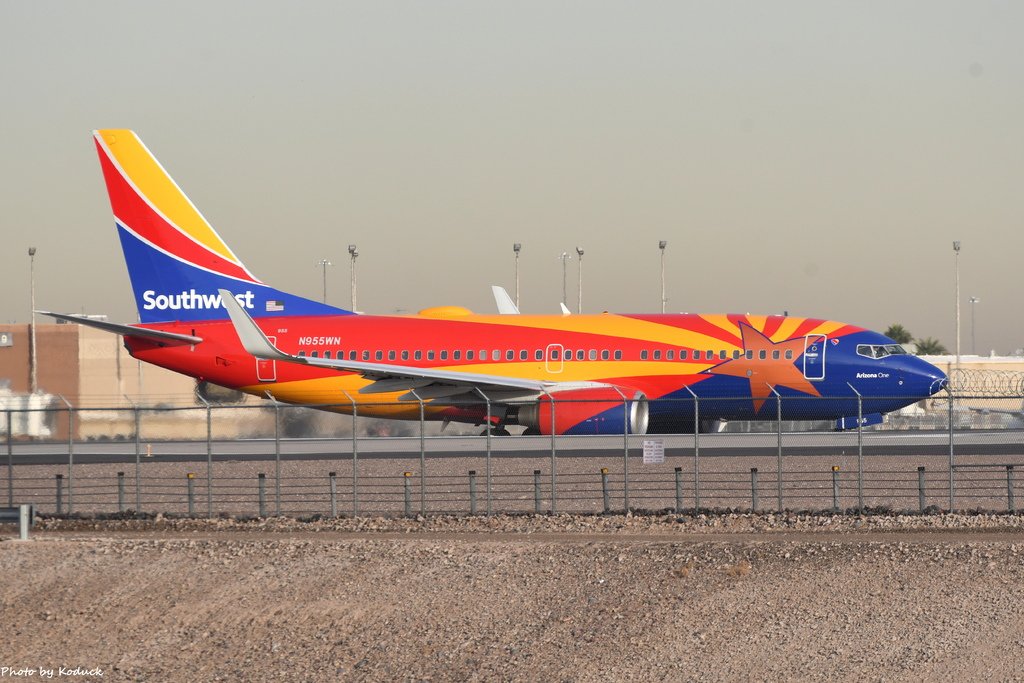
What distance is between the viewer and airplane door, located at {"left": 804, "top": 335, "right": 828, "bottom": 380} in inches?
1592

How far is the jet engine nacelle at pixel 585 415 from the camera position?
126 feet

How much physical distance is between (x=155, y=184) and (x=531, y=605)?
29.2 meters

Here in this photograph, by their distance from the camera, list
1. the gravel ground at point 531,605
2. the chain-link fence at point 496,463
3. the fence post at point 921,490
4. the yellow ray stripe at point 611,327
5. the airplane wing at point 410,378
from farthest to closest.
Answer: the yellow ray stripe at point 611,327
the airplane wing at point 410,378
the chain-link fence at point 496,463
the fence post at point 921,490
the gravel ground at point 531,605

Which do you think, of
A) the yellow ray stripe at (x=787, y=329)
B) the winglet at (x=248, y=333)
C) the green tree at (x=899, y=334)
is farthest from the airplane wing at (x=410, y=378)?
the green tree at (x=899, y=334)

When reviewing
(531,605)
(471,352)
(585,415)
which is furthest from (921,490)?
(471,352)

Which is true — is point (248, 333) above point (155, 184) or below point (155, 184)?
below

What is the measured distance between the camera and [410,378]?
39.5 meters

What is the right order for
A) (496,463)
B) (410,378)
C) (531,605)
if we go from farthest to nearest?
(410,378) < (496,463) < (531,605)

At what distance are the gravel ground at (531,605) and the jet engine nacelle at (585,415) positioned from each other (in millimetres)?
13806

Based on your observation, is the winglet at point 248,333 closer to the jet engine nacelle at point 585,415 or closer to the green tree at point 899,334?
the jet engine nacelle at point 585,415

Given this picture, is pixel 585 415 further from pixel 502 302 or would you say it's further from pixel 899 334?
pixel 899 334

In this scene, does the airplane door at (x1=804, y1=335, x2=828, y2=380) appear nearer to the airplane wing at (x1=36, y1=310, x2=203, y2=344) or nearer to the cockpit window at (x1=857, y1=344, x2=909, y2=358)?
the cockpit window at (x1=857, y1=344, x2=909, y2=358)

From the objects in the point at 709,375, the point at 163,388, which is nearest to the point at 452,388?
the point at 709,375

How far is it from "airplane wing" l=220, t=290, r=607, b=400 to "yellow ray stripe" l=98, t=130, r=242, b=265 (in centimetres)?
663
